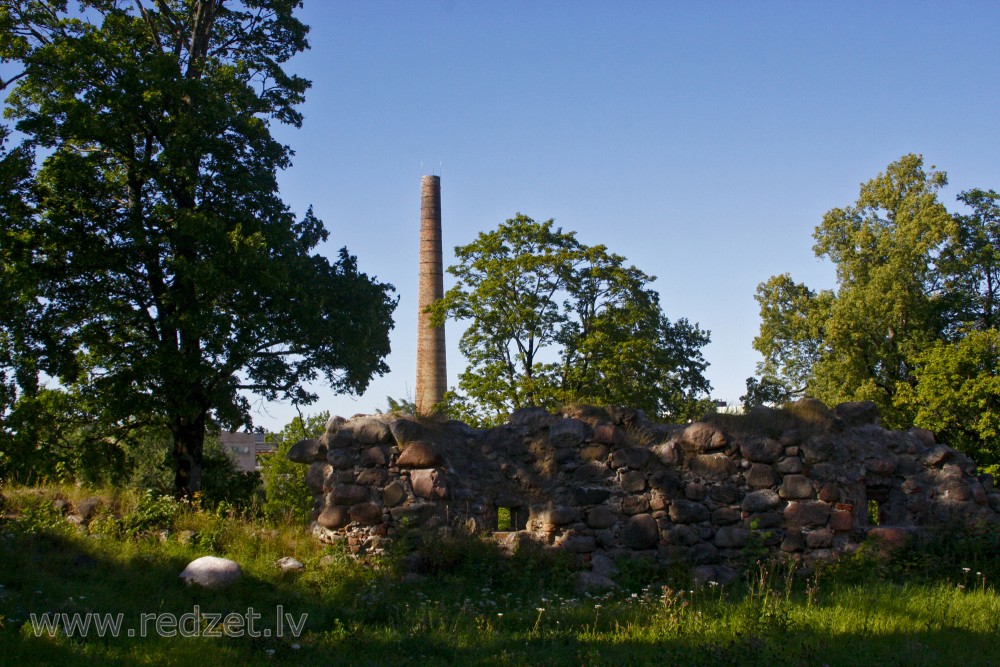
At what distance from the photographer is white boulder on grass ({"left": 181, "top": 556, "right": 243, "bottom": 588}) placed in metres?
8.20

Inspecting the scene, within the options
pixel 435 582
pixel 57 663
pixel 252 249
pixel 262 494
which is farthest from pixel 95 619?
pixel 262 494

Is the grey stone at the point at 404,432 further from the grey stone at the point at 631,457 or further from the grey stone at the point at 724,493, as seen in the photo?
the grey stone at the point at 724,493

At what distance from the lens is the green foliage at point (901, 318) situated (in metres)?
24.9

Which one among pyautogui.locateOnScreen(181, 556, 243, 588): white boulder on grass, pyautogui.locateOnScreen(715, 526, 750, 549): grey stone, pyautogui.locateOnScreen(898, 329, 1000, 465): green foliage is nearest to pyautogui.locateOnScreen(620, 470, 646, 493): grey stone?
pyautogui.locateOnScreen(715, 526, 750, 549): grey stone

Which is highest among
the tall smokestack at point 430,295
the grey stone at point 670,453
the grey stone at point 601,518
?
the tall smokestack at point 430,295

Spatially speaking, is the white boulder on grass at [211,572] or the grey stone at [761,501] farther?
the grey stone at [761,501]

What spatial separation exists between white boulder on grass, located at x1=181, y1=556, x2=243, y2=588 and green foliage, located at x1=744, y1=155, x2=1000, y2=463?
865 inches

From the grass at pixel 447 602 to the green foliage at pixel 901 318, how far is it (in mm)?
17701

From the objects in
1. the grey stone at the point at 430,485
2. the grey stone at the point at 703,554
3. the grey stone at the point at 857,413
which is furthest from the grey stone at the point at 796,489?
the grey stone at the point at 430,485

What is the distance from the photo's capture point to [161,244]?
48.0ft

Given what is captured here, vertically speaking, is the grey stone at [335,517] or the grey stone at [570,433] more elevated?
the grey stone at [570,433]

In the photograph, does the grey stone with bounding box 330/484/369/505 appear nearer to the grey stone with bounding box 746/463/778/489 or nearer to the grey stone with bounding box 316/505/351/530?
the grey stone with bounding box 316/505/351/530

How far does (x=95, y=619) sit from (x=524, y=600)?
12.4 feet

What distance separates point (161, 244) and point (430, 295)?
77.7ft
